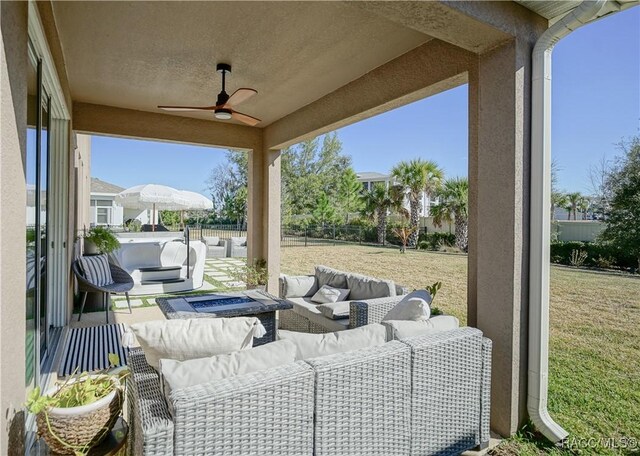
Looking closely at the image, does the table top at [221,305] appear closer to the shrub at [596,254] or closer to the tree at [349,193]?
the shrub at [596,254]

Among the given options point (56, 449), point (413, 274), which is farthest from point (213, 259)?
point (56, 449)

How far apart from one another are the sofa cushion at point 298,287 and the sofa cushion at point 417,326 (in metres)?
2.88

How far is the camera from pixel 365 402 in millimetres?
2014

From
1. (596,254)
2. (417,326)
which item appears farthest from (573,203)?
(417,326)

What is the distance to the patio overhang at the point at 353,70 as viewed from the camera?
185cm

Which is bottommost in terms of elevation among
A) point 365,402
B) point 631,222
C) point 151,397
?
point 365,402

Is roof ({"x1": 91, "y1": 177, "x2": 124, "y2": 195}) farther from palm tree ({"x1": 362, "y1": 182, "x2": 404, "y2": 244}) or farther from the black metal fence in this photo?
palm tree ({"x1": 362, "y1": 182, "x2": 404, "y2": 244})

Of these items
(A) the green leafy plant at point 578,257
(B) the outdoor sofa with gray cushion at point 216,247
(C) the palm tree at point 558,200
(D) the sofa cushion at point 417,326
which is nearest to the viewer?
(D) the sofa cushion at point 417,326

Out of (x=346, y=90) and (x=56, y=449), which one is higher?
(x=346, y=90)

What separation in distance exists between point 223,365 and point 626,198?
6675mm

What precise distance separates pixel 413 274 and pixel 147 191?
7.19 m

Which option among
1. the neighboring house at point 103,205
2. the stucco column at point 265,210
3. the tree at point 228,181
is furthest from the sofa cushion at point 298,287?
the tree at point 228,181

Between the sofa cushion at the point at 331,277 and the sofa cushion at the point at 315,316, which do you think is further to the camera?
the sofa cushion at the point at 331,277

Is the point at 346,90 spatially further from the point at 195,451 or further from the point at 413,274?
the point at 413,274
